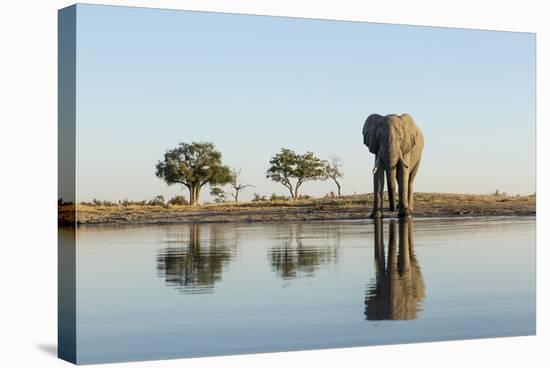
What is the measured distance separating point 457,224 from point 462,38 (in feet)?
8.62

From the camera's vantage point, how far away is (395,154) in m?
18.4

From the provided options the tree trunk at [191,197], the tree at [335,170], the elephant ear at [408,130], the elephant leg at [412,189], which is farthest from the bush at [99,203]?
the elephant leg at [412,189]

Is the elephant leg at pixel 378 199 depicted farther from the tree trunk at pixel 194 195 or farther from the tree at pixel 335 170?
the tree trunk at pixel 194 195

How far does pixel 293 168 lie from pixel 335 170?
725mm

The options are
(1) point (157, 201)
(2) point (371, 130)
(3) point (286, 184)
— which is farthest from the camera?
(2) point (371, 130)

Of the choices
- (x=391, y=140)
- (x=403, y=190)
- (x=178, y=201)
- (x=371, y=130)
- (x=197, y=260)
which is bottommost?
(x=197, y=260)

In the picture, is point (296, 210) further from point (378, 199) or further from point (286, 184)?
point (378, 199)

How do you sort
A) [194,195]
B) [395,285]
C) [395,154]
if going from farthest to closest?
[395,154] → [395,285] → [194,195]

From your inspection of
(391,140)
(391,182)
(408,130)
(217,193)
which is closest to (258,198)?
(217,193)

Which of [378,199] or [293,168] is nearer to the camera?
[293,168]

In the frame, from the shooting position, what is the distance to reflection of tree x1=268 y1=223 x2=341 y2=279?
54.2 ft

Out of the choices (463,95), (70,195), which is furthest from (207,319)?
(463,95)

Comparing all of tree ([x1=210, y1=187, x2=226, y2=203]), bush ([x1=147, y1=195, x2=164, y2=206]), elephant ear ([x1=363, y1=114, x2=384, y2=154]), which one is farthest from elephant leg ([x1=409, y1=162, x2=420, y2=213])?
bush ([x1=147, y1=195, x2=164, y2=206])

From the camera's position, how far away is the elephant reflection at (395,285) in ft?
54.3
